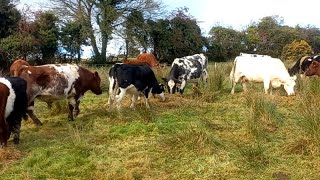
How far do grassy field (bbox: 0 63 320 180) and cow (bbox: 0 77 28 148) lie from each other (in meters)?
0.29

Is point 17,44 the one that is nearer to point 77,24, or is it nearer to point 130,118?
point 77,24

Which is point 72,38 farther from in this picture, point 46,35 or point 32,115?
point 32,115

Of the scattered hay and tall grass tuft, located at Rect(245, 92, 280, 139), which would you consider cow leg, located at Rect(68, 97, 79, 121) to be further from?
tall grass tuft, located at Rect(245, 92, 280, 139)

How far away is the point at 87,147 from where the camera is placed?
7.16m

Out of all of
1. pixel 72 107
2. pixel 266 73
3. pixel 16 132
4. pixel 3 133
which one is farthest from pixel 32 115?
pixel 266 73

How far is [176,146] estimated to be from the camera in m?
6.96

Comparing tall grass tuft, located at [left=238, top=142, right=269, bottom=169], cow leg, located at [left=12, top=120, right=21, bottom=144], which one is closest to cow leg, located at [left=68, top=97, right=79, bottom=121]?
cow leg, located at [left=12, top=120, right=21, bottom=144]

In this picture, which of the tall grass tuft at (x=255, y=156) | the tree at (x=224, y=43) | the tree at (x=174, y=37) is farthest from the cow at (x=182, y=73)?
the tree at (x=224, y=43)

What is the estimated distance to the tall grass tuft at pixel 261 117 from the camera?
7504 mm

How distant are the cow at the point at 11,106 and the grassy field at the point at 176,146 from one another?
293 millimetres

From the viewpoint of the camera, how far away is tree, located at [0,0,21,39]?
25.3 meters

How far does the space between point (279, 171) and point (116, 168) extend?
2488mm

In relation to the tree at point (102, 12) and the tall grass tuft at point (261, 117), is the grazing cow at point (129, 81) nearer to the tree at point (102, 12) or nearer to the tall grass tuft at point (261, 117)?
the tall grass tuft at point (261, 117)

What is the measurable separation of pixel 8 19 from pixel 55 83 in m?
17.7
